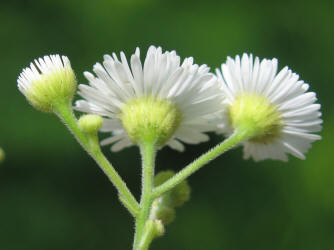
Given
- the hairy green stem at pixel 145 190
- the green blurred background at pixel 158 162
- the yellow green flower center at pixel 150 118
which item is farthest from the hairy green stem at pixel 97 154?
the green blurred background at pixel 158 162

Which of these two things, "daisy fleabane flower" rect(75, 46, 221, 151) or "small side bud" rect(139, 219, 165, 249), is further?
"daisy fleabane flower" rect(75, 46, 221, 151)

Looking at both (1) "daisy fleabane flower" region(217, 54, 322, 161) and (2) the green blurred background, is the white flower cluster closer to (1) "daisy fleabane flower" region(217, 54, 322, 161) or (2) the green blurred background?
(1) "daisy fleabane flower" region(217, 54, 322, 161)

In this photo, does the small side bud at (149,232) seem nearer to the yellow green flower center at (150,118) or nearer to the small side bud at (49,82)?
the yellow green flower center at (150,118)

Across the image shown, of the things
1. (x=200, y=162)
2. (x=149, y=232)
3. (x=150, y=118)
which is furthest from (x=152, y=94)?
(x=149, y=232)

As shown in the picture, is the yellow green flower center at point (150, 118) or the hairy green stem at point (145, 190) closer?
the hairy green stem at point (145, 190)

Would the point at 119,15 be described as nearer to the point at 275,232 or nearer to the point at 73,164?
the point at 73,164

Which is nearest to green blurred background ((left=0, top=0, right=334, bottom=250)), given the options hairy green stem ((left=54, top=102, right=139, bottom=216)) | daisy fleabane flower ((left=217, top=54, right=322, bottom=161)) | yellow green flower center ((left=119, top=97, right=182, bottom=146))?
daisy fleabane flower ((left=217, top=54, right=322, bottom=161))

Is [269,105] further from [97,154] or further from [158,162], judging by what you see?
[158,162]
